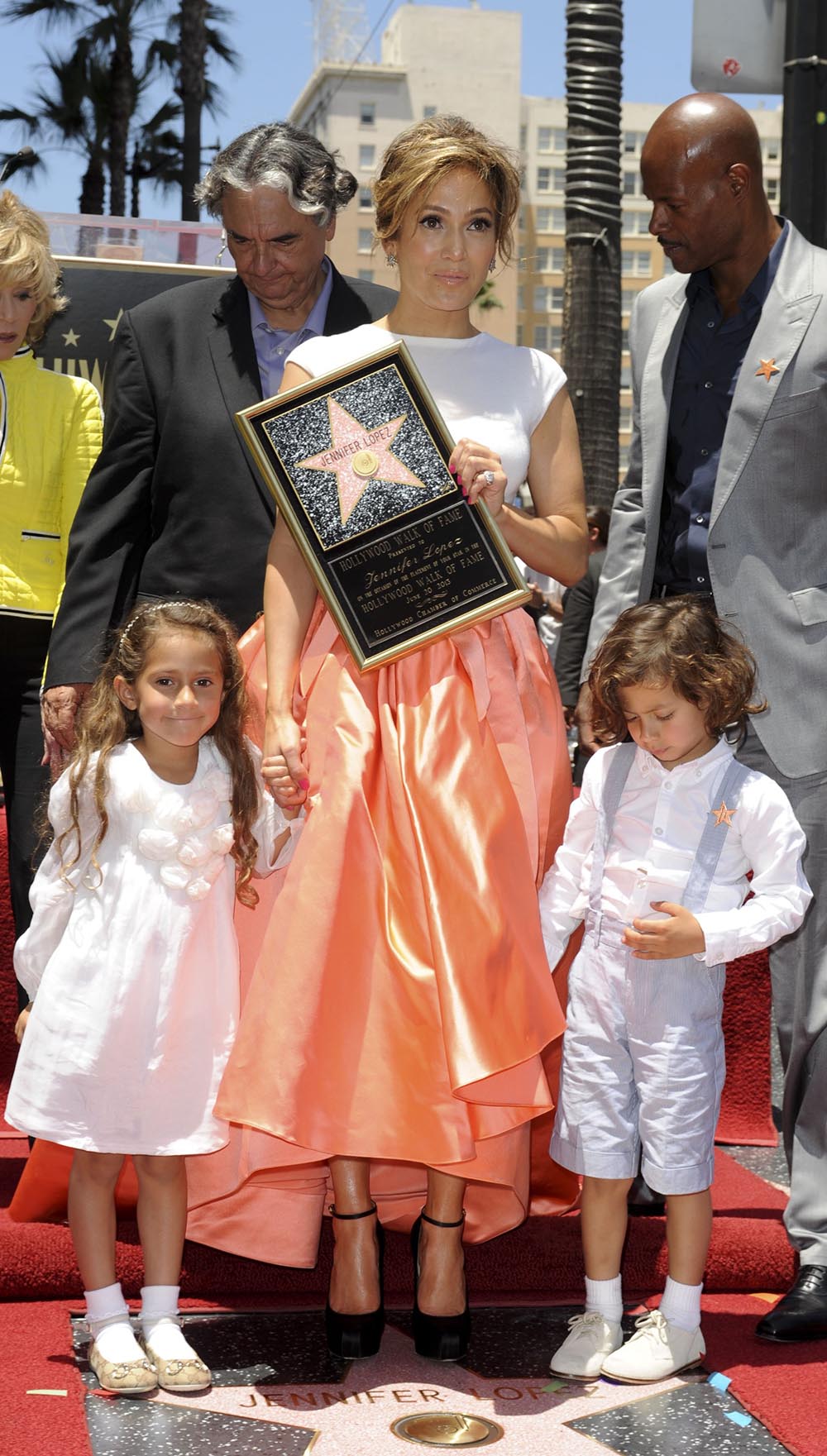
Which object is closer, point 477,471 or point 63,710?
point 477,471

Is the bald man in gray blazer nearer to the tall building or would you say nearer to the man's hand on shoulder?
the man's hand on shoulder

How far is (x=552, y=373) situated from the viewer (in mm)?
3559

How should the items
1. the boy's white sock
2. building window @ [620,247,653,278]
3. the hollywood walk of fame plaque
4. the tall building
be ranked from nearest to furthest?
the boy's white sock, the hollywood walk of fame plaque, the tall building, building window @ [620,247,653,278]

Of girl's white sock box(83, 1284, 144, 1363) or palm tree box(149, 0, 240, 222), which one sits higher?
palm tree box(149, 0, 240, 222)

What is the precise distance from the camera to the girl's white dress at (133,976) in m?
3.13

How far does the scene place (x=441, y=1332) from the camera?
3.23m

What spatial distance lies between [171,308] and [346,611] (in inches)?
39.6

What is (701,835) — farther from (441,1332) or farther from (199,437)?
(199,437)

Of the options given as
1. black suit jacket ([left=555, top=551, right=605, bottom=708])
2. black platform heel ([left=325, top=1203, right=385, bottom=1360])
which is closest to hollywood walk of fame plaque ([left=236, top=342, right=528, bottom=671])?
black platform heel ([left=325, top=1203, right=385, bottom=1360])

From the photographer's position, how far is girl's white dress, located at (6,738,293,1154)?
313cm

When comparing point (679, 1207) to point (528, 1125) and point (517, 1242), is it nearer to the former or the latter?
point (528, 1125)

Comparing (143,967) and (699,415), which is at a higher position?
(699,415)

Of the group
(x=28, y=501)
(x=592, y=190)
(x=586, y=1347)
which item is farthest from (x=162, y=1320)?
(x=592, y=190)

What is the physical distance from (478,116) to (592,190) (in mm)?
66521
